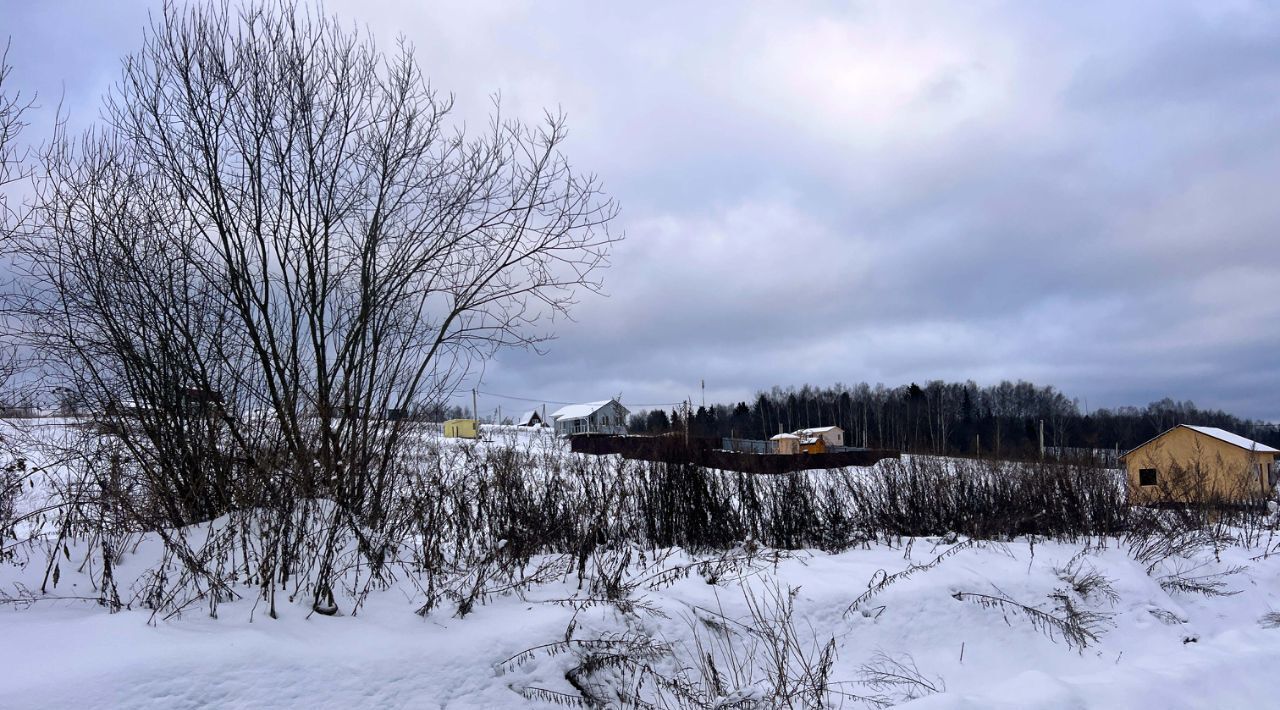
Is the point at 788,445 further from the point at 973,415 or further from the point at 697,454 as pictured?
the point at 973,415

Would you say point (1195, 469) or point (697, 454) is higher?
point (697, 454)

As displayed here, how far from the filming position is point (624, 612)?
505 cm

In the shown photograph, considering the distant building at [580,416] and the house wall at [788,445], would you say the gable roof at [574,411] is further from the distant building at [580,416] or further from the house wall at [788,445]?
the house wall at [788,445]

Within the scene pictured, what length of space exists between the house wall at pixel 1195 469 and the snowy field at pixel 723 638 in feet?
13.6

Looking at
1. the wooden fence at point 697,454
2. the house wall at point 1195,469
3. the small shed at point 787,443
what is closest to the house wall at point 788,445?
the small shed at point 787,443

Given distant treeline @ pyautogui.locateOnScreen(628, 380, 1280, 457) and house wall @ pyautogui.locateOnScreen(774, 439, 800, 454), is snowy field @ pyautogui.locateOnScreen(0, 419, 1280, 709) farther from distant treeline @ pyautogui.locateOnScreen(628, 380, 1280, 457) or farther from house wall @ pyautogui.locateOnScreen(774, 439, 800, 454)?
distant treeline @ pyautogui.locateOnScreen(628, 380, 1280, 457)

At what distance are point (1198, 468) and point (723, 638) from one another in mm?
10298

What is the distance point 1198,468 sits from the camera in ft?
37.8

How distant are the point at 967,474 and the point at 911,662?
6089mm

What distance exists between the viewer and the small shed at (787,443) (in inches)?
827

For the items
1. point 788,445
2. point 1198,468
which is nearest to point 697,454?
point 1198,468

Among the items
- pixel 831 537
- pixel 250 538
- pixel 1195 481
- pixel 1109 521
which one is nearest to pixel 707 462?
pixel 831 537

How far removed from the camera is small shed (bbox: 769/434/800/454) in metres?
21.0

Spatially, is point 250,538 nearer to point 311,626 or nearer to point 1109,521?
point 311,626
